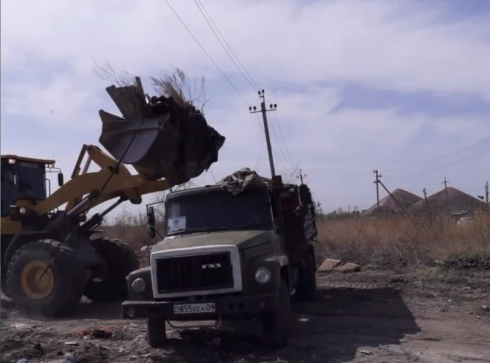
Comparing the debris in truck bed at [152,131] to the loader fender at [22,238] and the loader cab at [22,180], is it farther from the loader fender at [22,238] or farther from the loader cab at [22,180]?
the loader cab at [22,180]

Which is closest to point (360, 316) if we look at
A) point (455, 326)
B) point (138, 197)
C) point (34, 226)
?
point (455, 326)

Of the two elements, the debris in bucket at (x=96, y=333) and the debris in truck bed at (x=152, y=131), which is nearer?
the debris in bucket at (x=96, y=333)

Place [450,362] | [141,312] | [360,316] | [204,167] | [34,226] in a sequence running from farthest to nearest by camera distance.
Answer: [34,226] < [204,167] < [360,316] < [141,312] < [450,362]

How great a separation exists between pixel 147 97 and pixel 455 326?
20.6 feet

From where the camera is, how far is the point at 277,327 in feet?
31.3

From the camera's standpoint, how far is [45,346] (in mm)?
10133

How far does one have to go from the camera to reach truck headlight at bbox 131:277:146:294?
998 centimetres

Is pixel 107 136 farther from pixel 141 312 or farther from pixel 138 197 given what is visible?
pixel 141 312

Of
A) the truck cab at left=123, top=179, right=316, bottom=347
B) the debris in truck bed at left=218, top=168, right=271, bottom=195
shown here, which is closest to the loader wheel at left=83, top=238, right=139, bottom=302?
the truck cab at left=123, top=179, right=316, bottom=347

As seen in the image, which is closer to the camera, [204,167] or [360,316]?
[360,316]

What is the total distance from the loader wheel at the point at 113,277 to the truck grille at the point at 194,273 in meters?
5.60

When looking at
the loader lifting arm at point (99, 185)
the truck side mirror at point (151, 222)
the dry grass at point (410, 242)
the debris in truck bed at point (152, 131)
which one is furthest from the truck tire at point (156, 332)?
the dry grass at point (410, 242)

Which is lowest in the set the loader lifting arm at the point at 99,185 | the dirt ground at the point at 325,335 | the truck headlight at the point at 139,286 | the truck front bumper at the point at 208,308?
the dirt ground at the point at 325,335

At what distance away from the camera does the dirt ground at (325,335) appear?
9.37 m
